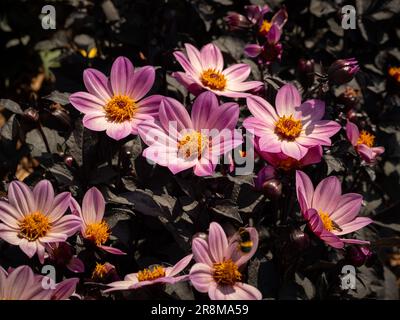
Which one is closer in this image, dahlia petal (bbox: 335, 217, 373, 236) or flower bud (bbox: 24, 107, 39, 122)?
dahlia petal (bbox: 335, 217, 373, 236)

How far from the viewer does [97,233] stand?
1.30 meters

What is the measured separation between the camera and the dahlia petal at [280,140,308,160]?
1313 millimetres

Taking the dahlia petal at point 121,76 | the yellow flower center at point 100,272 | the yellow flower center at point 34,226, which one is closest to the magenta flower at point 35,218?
the yellow flower center at point 34,226

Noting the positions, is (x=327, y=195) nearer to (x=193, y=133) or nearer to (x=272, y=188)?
(x=272, y=188)

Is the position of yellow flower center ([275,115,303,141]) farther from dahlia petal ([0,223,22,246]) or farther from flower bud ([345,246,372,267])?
dahlia petal ([0,223,22,246])

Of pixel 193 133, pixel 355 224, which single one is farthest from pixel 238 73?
pixel 355 224

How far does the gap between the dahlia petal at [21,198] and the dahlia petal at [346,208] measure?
2.39ft

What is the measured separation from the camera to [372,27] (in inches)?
85.5

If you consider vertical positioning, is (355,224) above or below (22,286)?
above

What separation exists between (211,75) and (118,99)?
28 centimetres

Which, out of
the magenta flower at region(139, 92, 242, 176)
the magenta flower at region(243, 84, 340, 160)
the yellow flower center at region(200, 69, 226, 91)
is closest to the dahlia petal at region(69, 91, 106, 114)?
the magenta flower at region(139, 92, 242, 176)

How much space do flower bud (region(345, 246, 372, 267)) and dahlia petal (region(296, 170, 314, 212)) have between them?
157 mm

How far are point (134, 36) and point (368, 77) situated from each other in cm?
87
